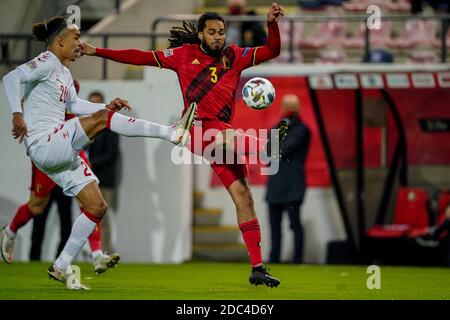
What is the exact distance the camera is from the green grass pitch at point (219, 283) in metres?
9.23

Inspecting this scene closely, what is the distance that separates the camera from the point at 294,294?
9500mm

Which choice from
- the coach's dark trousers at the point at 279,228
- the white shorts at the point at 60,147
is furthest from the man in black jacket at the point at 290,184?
the white shorts at the point at 60,147

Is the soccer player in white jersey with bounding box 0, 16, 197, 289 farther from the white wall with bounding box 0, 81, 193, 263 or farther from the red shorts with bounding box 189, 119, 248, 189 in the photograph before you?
the white wall with bounding box 0, 81, 193, 263

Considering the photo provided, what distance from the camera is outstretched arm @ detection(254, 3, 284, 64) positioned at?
9500mm

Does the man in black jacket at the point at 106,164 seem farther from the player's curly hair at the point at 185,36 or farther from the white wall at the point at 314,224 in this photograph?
the player's curly hair at the point at 185,36

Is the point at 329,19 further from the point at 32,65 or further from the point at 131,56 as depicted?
the point at 32,65

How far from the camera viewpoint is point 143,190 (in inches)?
627

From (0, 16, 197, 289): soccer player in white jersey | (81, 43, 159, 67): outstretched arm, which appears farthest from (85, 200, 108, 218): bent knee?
(81, 43, 159, 67): outstretched arm

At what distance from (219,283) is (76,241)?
186 centimetres

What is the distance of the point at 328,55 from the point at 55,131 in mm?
8339

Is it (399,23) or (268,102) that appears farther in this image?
(399,23)

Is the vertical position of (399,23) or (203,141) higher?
(399,23)
